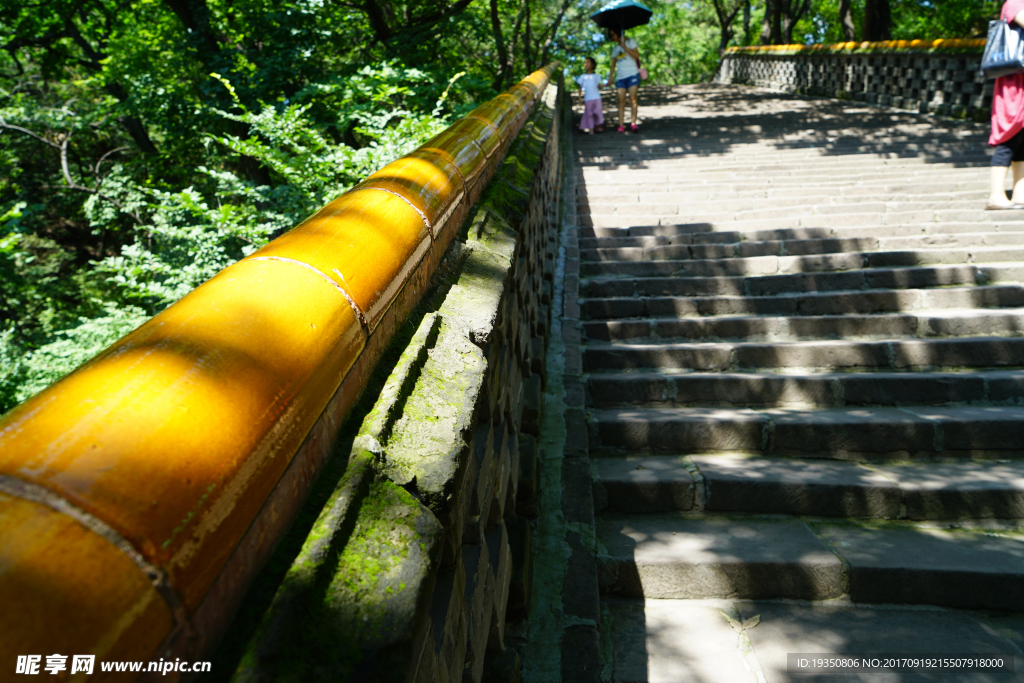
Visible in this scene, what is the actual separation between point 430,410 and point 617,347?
290cm

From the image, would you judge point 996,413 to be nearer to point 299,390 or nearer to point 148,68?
point 299,390

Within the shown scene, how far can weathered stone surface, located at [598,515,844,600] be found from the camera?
2.34 meters

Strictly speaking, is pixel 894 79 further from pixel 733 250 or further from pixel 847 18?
pixel 733 250

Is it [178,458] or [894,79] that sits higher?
[178,458]

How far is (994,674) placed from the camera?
78.5 inches

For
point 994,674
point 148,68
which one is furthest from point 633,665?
point 148,68

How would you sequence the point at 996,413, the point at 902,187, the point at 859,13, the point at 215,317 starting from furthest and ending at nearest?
the point at 859,13, the point at 902,187, the point at 996,413, the point at 215,317

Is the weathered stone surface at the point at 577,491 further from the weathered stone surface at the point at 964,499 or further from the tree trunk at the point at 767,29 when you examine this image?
the tree trunk at the point at 767,29

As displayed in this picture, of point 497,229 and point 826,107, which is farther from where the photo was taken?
point 826,107

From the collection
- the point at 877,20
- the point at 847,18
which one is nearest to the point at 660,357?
the point at 877,20

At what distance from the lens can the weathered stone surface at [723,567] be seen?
7.67ft

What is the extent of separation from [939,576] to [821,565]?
1.42ft

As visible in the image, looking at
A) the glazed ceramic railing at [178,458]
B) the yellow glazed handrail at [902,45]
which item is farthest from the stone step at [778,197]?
the glazed ceramic railing at [178,458]

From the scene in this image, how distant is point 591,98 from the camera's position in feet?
32.3
